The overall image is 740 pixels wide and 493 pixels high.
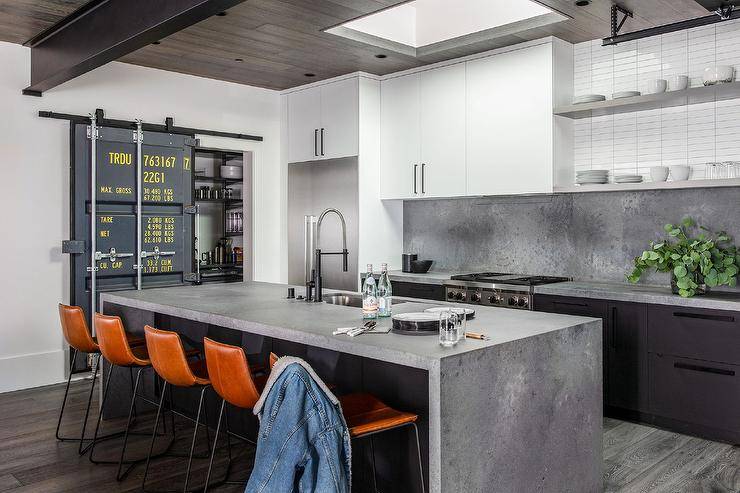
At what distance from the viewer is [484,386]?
2.49 m

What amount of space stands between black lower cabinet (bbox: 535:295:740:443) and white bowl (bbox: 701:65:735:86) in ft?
5.05

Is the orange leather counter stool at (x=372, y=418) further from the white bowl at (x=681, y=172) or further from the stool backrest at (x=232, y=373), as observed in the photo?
the white bowl at (x=681, y=172)

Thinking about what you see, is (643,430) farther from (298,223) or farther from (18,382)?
(18,382)

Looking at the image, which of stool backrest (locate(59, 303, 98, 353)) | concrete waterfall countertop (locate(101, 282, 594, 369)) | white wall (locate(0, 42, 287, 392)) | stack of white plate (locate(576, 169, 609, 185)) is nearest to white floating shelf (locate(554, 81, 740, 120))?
stack of white plate (locate(576, 169, 609, 185))

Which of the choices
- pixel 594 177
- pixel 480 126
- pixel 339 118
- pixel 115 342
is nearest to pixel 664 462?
pixel 594 177

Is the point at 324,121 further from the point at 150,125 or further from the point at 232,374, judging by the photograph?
the point at 232,374

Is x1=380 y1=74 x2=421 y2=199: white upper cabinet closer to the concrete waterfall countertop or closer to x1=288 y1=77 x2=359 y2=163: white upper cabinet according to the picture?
x1=288 y1=77 x2=359 y2=163: white upper cabinet

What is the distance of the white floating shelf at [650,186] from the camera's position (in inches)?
165

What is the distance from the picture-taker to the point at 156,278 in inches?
234

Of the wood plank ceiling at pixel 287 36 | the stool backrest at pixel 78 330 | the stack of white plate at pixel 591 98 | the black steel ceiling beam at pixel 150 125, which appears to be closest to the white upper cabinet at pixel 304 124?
the wood plank ceiling at pixel 287 36

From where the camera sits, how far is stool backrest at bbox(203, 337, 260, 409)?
8.83ft

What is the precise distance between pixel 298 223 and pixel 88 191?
212 cm

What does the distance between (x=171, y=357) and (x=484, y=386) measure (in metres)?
1.57

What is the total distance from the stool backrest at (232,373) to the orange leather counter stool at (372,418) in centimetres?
13
